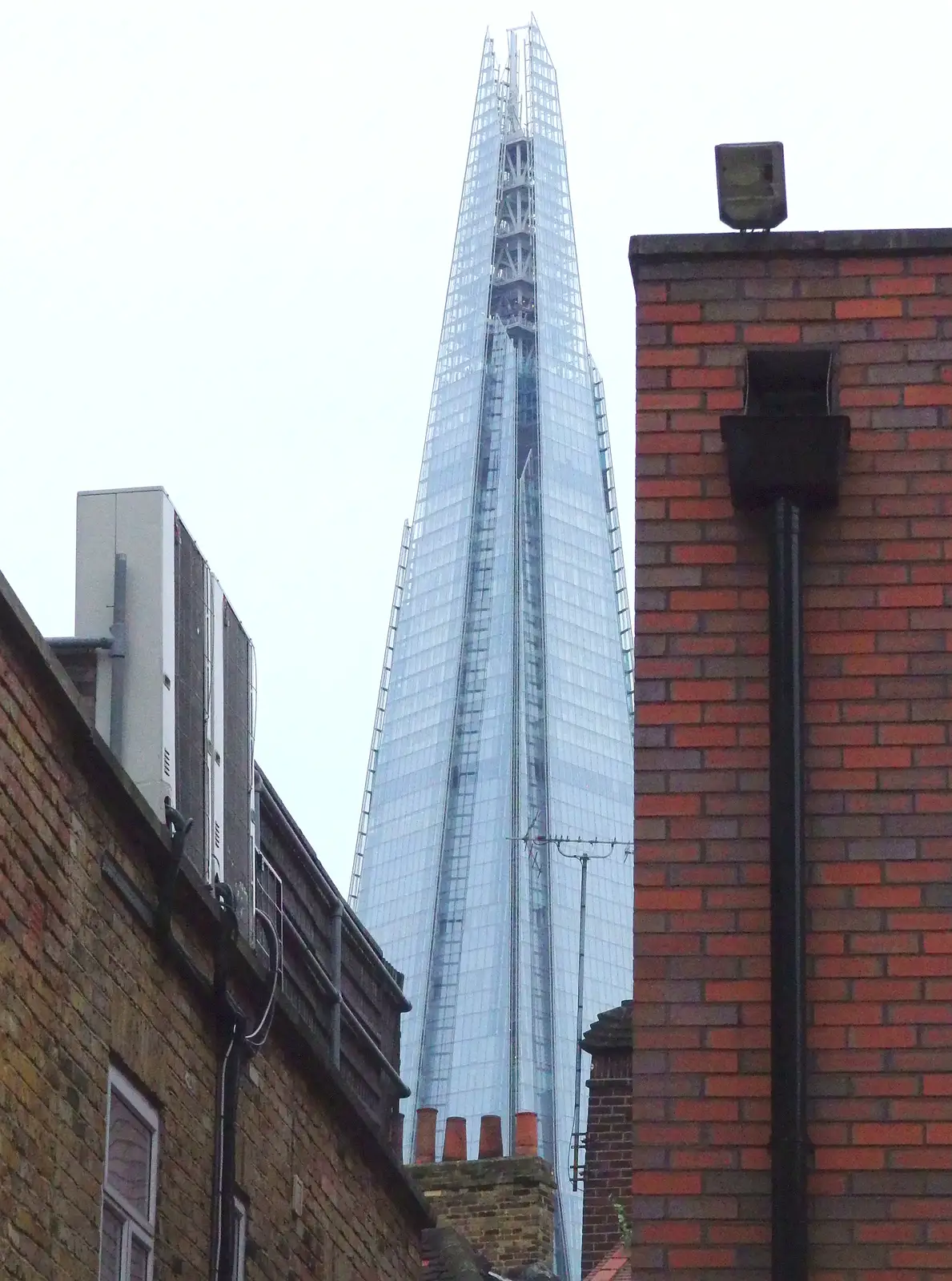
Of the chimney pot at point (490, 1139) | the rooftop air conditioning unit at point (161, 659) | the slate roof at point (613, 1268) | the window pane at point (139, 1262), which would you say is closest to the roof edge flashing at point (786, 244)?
the rooftop air conditioning unit at point (161, 659)

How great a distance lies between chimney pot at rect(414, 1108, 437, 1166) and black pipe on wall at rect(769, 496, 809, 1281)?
47.0 ft

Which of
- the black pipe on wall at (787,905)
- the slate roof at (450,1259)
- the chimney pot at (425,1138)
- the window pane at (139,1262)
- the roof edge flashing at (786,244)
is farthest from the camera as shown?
the chimney pot at (425,1138)

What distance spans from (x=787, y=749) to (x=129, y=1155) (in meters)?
3.79

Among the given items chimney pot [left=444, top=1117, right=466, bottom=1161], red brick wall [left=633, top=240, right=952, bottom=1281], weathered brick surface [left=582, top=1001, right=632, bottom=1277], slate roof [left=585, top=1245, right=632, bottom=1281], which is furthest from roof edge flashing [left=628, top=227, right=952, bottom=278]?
chimney pot [left=444, top=1117, right=466, bottom=1161]

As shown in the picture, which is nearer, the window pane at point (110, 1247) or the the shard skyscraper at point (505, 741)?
the window pane at point (110, 1247)

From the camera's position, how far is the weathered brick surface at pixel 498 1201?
1955 cm

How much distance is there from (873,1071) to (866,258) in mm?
2591

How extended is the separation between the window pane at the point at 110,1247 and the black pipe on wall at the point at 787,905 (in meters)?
3.46

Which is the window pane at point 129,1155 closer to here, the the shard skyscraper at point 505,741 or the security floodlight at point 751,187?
the security floodlight at point 751,187

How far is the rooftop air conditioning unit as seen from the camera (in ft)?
32.0

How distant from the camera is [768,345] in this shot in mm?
7473

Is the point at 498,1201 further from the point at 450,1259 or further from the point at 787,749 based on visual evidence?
the point at 787,749

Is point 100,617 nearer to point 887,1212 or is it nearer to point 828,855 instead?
point 828,855

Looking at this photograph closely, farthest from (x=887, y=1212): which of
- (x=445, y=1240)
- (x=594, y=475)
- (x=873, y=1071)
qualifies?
(x=594, y=475)
